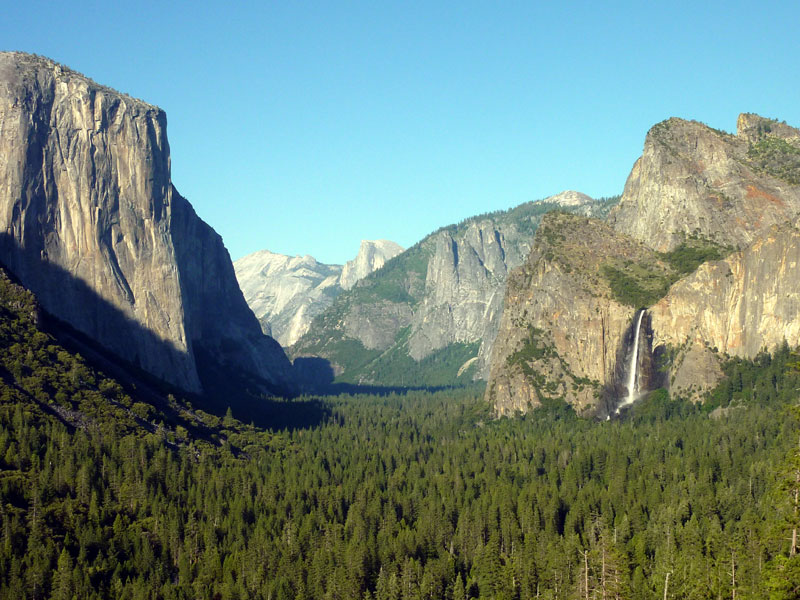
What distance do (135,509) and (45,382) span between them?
138 feet

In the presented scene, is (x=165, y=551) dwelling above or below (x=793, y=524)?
below

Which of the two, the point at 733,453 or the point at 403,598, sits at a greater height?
the point at 733,453

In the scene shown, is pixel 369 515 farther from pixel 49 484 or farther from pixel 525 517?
pixel 49 484

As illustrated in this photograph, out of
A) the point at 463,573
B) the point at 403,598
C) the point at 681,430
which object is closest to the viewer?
the point at 403,598

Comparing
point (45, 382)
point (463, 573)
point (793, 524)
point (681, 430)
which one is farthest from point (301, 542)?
point (681, 430)

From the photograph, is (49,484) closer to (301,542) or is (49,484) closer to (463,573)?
(301,542)

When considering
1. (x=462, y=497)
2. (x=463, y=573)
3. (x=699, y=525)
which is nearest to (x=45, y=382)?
(x=462, y=497)

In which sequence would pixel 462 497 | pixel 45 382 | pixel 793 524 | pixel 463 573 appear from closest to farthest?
pixel 793 524 → pixel 463 573 → pixel 462 497 → pixel 45 382

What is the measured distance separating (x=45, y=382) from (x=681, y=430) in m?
112

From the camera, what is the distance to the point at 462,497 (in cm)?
15825

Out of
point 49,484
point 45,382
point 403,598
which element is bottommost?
point 403,598

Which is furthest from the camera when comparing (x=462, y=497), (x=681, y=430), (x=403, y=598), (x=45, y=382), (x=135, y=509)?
(x=681, y=430)

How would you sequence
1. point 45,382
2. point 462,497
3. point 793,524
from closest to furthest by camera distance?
1. point 793,524
2. point 462,497
3. point 45,382

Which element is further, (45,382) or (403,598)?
(45,382)
